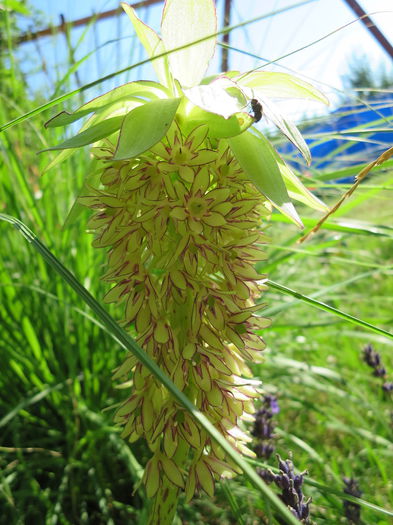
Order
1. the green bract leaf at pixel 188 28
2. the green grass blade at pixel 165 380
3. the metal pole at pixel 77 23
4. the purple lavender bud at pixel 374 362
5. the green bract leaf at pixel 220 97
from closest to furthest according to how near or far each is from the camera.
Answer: the green grass blade at pixel 165 380, the green bract leaf at pixel 220 97, the green bract leaf at pixel 188 28, the purple lavender bud at pixel 374 362, the metal pole at pixel 77 23

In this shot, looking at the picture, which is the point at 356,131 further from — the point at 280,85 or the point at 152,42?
the point at 152,42

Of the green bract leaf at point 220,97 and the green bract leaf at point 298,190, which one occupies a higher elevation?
the green bract leaf at point 220,97

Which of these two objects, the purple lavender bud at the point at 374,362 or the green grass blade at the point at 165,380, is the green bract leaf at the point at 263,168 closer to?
the green grass blade at the point at 165,380

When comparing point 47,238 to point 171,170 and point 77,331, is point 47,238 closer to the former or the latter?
point 77,331

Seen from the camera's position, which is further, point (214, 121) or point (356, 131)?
point (356, 131)

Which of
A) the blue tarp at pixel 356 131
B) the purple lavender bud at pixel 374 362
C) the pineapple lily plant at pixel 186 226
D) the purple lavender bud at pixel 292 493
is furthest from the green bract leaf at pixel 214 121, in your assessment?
the purple lavender bud at pixel 374 362

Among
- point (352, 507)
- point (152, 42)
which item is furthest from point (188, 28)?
point (352, 507)

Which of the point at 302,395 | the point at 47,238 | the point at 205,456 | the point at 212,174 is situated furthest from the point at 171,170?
the point at 302,395
